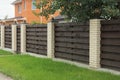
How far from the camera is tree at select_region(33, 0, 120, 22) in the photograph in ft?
43.1

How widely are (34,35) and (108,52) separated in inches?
305

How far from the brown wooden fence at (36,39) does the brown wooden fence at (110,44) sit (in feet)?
19.1

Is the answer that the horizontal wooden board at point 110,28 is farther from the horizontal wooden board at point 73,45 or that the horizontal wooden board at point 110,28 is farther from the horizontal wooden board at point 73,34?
the horizontal wooden board at point 73,45


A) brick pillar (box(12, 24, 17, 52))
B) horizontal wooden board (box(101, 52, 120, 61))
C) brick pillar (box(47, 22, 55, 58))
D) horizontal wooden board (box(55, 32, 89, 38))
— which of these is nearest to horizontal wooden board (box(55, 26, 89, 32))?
horizontal wooden board (box(55, 32, 89, 38))

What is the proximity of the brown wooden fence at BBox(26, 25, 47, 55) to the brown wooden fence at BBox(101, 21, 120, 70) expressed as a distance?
5.84 metres

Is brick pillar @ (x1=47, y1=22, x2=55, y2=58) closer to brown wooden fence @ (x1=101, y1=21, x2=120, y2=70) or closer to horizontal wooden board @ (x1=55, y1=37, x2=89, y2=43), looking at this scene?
horizontal wooden board @ (x1=55, y1=37, x2=89, y2=43)

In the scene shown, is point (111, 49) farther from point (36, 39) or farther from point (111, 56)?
point (36, 39)

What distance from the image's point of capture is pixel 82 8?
14.0 metres

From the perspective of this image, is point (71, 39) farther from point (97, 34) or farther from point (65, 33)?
point (97, 34)

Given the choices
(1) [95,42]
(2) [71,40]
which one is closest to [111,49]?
(1) [95,42]

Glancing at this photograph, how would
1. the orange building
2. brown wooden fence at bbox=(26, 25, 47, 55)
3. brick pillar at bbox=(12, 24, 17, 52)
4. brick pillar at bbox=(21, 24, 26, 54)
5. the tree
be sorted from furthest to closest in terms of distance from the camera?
1. the orange building
2. brick pillar at bbox=(12, 24, 17, 52)
3. brick pillar at bbox=(21, 24, 26, 54)
4. brown wooden fence at bbox=(26, 25, 47, 55)
5. the tree

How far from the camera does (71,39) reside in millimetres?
14750

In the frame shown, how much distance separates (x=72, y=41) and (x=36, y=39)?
4.72 metres

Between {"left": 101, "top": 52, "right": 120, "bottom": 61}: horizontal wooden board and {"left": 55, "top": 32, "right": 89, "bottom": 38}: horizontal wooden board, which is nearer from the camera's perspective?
{"left": 101, "top": 52, "right": 120, "bottom": 61}: horizontal wooden board
